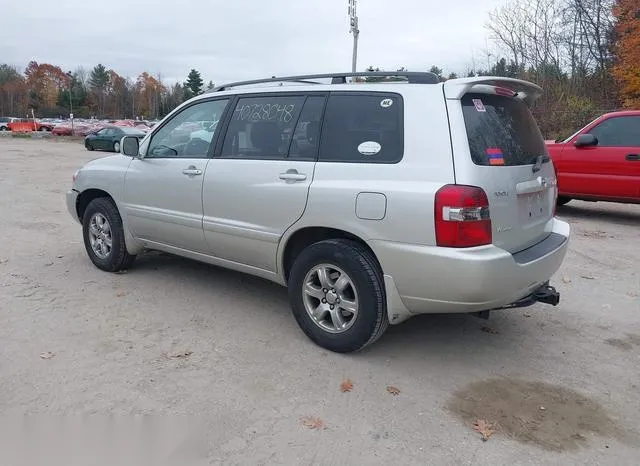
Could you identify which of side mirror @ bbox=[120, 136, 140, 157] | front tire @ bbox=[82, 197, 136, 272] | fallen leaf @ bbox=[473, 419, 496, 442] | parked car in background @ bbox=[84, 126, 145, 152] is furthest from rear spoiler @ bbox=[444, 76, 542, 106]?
parked car in background @ bbox=[84, 126, 145, 152]

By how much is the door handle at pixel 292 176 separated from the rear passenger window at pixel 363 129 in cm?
19

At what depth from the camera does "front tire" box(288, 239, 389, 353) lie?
11.9ft

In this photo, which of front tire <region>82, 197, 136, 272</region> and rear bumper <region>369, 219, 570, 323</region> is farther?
front tire <region>82, 197, 136, 272</region>

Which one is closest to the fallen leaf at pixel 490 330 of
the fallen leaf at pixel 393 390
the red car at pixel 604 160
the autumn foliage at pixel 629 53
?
the fallen leaf at pixel 393 390

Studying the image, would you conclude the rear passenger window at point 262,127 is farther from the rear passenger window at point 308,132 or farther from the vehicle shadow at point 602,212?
the vehicle shadow at point 602,212

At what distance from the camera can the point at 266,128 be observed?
171 inches

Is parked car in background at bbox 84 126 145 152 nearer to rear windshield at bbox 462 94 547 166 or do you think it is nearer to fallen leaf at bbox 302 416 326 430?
rear windshield at bbox 462 94 547 166

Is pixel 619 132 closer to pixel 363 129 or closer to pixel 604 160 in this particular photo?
pixel 604 160

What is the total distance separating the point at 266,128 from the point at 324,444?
95.8 inches

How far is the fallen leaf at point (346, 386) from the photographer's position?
3.45m

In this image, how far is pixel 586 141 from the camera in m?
8.89

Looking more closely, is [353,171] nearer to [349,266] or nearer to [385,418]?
[349,266]

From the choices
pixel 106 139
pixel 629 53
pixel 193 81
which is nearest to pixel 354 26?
pixel 629 53

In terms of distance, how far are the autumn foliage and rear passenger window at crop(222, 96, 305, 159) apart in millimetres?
22279
